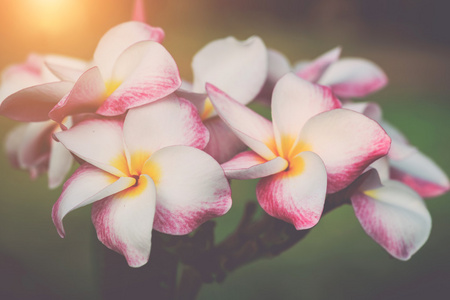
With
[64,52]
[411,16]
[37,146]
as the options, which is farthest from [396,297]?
[411,16]

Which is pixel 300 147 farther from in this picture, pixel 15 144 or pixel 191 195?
pixel 15 144

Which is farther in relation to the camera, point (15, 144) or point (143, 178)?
point (15, 144)

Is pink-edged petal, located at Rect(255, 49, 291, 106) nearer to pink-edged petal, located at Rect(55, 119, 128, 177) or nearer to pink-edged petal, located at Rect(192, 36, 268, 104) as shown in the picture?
pink-edged petal, located at Rect(192, 36, 268, 104)

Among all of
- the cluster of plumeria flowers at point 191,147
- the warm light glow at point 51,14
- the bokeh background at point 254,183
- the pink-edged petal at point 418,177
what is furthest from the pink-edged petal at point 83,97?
the warm light glow at point 51,14

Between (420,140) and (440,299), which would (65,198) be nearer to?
(440,299)

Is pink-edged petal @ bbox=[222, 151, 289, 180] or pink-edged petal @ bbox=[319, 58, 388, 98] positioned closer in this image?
pink-edged petal @ bbox=[222, 151, 289, 180]

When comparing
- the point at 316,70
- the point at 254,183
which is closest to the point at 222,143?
the point at 316,70

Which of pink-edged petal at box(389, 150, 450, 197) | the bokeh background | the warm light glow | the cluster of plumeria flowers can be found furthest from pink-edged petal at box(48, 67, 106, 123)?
the warm light glow
